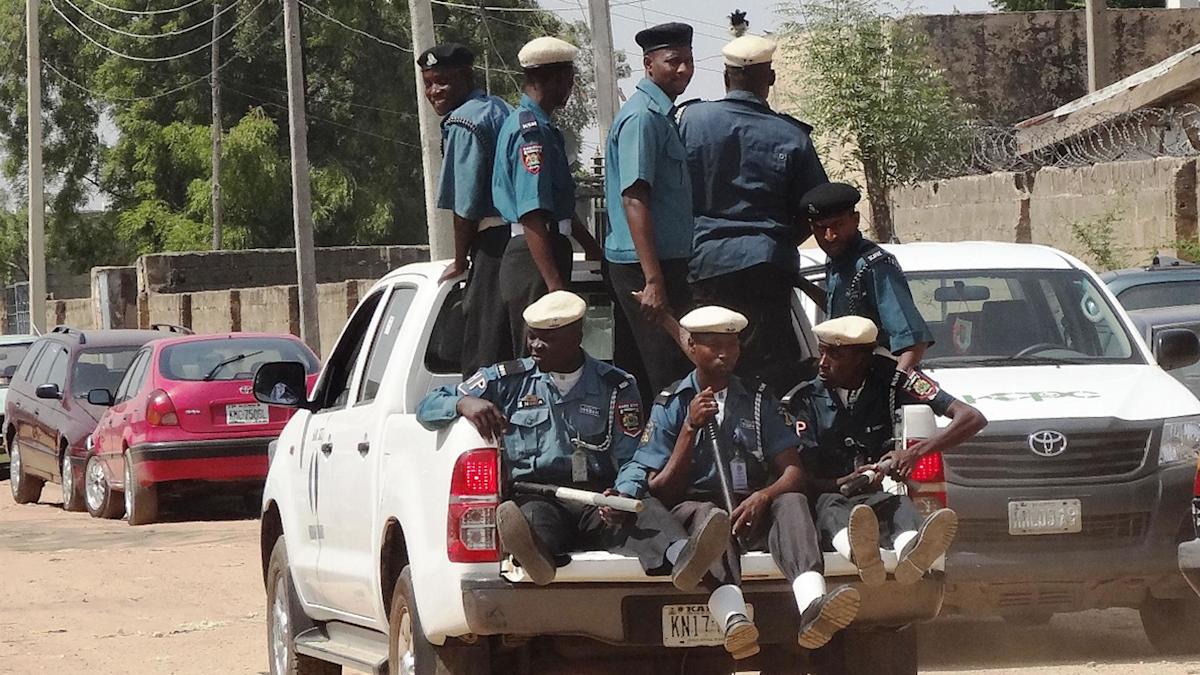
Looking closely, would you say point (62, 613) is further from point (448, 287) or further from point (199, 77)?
point (199, 77)

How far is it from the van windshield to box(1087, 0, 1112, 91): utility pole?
21.3 m

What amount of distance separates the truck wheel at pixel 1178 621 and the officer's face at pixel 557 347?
3.93 metres

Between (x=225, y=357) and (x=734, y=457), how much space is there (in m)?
11.7

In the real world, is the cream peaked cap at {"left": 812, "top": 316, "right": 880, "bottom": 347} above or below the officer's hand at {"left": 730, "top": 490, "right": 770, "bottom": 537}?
above

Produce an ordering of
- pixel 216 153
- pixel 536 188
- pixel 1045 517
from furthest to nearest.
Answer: pixel 216 153
pixel 1045 517
pixel 536 188

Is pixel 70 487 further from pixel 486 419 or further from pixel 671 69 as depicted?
pixel 486 419

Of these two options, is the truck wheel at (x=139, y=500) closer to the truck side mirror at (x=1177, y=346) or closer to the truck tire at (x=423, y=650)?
the truck side mirror at (x=1177, y=346)

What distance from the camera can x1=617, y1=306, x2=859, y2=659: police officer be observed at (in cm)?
623

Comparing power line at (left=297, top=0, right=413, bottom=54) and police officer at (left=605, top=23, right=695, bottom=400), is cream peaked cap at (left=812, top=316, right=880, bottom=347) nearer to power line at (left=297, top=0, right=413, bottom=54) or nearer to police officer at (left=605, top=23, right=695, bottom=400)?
police officer at (left=605, top=23, right=695, bottom=400)

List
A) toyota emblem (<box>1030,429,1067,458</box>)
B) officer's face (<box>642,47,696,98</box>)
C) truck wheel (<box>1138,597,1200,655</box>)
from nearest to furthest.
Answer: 1. officer's face (<box>642,47,696,98</box>)
2. toyota emblem (<box>1030,429,1067,458</box>)
3. truck wheel (<box>1138,597,1200,655</box>)

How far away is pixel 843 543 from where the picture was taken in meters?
6.41

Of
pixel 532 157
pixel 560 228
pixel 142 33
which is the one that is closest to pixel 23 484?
pixel 560 228

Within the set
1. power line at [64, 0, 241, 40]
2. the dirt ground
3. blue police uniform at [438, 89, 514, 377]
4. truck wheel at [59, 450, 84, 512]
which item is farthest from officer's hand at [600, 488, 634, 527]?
power line at [64, 0, 241, 40]

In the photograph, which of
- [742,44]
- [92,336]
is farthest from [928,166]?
[742,44]
